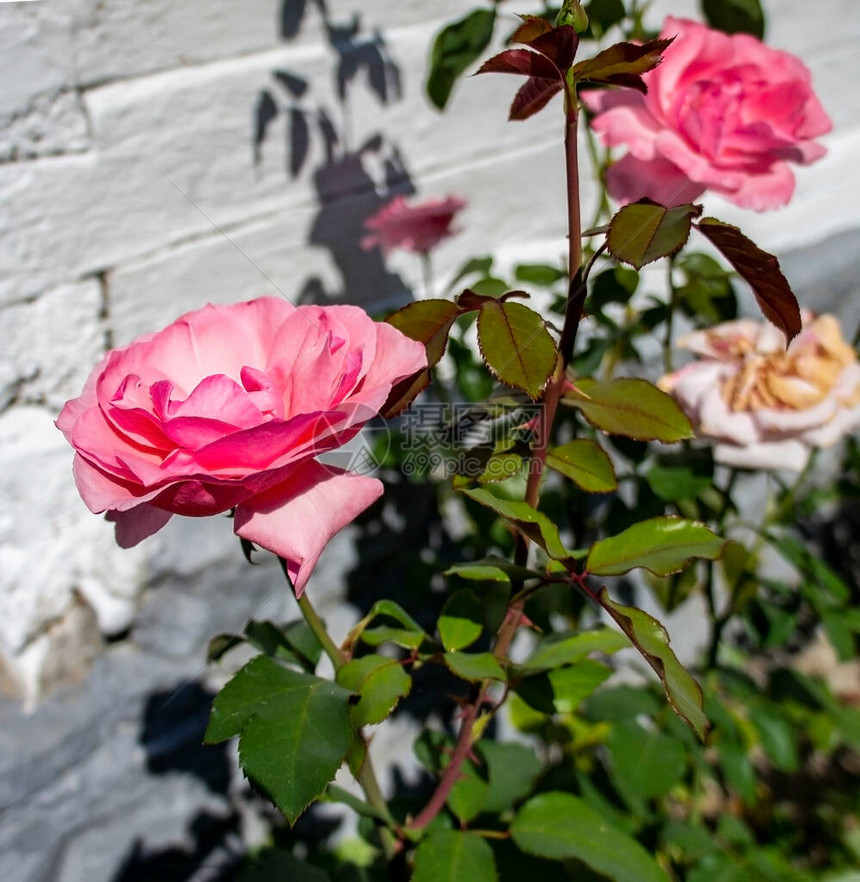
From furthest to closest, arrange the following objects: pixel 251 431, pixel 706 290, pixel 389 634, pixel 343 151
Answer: pixel 343 151
pixel 706 290
pixel 389 634
pixel 251 431

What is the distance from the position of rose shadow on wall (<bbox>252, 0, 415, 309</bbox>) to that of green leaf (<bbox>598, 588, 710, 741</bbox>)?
0.87 meters

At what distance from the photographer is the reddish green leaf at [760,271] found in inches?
18.8

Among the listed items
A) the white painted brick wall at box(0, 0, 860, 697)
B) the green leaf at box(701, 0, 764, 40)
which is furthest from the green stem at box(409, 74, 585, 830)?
the white painted brick wall at box(0, 0, 860, 697)

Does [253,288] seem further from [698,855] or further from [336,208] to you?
[698,855]

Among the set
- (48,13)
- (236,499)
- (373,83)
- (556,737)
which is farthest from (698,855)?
(48,13)

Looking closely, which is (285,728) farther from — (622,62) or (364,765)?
(622,62)

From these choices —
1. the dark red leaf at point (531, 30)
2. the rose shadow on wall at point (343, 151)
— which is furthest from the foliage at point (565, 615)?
the rose shadow on wall at point (343, 151)

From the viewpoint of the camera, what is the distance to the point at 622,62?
499 mm

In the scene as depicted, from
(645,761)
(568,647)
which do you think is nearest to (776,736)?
(645,761)

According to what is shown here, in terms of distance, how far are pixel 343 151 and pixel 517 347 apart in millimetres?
782

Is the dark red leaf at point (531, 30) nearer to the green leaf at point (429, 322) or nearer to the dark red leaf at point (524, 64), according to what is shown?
the dark red leaf at point (524, 64)

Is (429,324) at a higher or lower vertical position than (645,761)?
higher

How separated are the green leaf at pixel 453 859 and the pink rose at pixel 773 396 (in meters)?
0.49

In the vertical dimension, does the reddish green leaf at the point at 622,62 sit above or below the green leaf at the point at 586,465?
above
